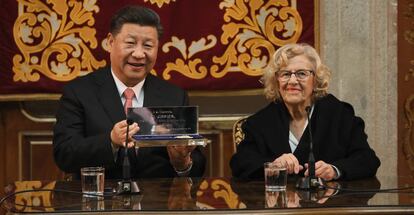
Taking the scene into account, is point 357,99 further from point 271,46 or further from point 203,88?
point 203,88

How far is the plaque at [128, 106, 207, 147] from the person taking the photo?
3.04 meters

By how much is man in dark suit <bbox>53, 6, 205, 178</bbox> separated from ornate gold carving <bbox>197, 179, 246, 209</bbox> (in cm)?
24

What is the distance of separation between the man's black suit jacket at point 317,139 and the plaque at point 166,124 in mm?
426

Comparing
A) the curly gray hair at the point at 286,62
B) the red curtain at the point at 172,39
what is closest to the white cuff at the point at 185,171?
the curly gray hair at the point at 286,62

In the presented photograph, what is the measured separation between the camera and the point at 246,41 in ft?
15.3

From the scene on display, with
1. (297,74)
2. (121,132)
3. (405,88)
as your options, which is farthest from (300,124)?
(405,88)

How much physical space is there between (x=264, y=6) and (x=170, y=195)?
207 cm

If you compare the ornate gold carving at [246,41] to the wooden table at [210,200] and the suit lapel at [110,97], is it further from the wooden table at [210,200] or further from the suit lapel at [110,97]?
the wooden table at [210,200]

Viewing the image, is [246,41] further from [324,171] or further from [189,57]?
[324,171]

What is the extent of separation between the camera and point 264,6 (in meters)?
4.64

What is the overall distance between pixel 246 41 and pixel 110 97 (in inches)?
50.7

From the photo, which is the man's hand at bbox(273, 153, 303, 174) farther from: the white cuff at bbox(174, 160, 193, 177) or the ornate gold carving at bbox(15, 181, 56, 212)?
the ornate gold carving at bbox(15, 181, 56, 212)

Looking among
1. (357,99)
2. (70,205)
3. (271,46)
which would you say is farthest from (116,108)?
(357,99)

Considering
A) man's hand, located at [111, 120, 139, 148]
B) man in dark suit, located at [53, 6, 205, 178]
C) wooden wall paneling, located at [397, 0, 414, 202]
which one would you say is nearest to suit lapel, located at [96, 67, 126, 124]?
man in dark suit, located at [53, 6, 205, 178]
